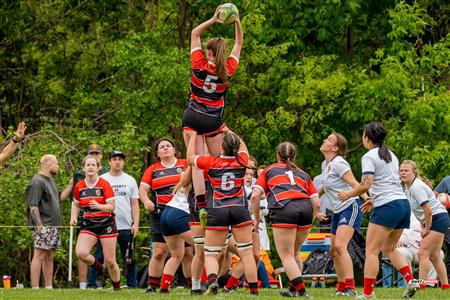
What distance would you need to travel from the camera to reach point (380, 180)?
1360 centimetres

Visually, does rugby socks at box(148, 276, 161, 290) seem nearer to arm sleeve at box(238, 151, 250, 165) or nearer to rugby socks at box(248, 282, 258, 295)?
rugby socks at box(248, 282, 258, 295)

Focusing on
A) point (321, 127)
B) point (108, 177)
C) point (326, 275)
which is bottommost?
point (326, 275)

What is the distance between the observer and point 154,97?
27266mm

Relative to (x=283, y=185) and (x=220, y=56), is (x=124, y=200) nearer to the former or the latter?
(x=283, y=185)

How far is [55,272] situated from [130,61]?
17.7 ft

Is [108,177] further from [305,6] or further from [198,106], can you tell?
[305,6]

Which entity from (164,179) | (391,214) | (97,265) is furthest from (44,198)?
(391,214)

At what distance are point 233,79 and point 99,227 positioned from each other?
1142cm

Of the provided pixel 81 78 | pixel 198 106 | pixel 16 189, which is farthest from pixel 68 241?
pixel 198 106

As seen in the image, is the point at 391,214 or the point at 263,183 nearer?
the point at 391,214

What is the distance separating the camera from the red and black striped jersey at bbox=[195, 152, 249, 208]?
1362 centimetres

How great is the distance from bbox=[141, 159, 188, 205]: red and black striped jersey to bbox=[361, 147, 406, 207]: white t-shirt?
3383 mm

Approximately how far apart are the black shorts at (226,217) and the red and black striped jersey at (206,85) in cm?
131

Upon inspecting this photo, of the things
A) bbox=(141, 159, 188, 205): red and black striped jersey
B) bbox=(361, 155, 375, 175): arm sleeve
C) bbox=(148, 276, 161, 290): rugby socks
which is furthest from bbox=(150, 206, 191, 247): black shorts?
bbox=(361, 155, 375, 175): arm sleeve
